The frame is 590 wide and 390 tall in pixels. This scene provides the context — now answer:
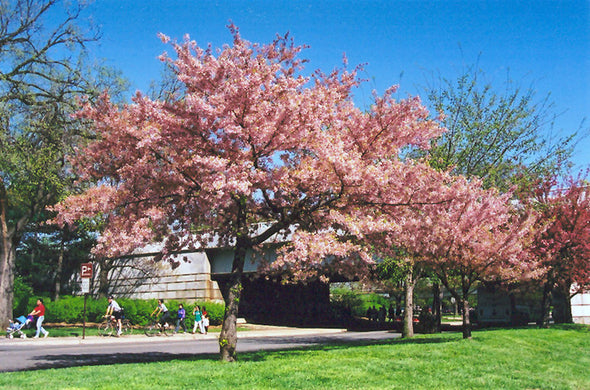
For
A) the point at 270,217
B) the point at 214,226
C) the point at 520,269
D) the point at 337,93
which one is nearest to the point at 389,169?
the point at 337,93

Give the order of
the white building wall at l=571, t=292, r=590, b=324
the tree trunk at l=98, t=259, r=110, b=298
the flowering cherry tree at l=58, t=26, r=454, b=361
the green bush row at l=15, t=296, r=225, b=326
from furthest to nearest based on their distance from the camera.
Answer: the white building wall at l=571, t=292, r=590, b=324, the tree trunk at l=98, t=259, r=110, b=298, the green bush row at l=15, t=296, r=225, b=326, the flowering cherry tree at l=58, t=26, r=454, b=361

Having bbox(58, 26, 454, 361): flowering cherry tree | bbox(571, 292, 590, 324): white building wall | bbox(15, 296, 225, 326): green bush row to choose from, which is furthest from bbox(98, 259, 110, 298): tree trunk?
bbox(571, 292, 590, 324): white building wall

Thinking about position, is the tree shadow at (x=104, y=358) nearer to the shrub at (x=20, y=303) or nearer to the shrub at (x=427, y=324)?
the shrub at (x=427, y=324)

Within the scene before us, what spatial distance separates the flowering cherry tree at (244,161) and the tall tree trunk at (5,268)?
16.3m

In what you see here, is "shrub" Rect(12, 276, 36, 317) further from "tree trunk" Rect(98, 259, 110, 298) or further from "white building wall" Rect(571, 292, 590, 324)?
"white building wall" Rect(571, 292, 590, 324)

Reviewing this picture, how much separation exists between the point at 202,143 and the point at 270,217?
335 cm

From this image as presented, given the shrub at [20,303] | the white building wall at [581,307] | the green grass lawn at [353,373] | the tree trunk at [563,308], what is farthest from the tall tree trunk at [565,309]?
the shrub at [20,303]

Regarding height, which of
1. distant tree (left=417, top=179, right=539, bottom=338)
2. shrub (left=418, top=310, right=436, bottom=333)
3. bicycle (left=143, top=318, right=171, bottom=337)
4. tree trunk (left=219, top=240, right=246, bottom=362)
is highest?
distant tree (left=417, top=179, right=539, bottom=338)

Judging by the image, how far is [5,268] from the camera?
27.2 m

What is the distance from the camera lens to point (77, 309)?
3450 cm

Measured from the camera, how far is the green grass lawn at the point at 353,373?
9.43 metres

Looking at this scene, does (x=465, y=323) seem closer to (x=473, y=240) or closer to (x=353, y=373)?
(x=473, y=240)

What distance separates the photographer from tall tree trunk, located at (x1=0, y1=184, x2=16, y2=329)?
26.9m

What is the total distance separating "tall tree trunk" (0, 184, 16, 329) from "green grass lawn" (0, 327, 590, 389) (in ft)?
58.8
